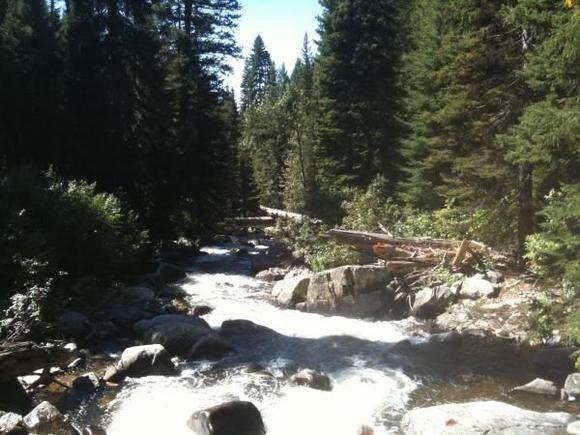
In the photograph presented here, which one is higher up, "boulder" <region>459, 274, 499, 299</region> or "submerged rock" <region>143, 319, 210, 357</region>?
"boulder" <region>459, 274, 499, 299</region>

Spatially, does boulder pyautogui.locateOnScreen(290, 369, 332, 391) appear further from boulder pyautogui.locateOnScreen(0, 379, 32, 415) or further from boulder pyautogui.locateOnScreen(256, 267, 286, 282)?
boulder pyautogui.locateOnScreen(256, 267, 286, 282)

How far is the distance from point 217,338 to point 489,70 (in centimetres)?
1050

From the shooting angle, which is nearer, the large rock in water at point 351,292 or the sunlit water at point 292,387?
the sunlit water at point 292,387

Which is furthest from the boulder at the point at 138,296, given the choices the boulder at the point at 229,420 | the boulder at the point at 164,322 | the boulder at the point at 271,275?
the boulder at the point at 229,420

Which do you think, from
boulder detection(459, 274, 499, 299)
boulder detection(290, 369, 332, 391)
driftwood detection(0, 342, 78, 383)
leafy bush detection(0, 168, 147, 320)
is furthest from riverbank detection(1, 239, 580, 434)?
leafy bush detection(0, 168, 147, 320)

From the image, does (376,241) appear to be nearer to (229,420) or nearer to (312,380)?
(312,380)

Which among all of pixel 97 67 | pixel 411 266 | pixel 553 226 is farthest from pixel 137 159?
pixel 553 226

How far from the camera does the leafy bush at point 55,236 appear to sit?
11016 mm

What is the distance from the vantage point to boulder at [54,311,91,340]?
11.5 metres

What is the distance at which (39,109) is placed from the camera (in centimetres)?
2133

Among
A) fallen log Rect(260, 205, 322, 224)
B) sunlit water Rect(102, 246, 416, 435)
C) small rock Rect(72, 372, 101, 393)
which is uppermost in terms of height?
fallen log Rect(260, 205, 322, 224)

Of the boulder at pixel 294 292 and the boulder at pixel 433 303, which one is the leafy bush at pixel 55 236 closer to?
the boulder at pixel 294 292

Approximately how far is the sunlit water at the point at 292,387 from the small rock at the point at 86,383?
0.57 meters

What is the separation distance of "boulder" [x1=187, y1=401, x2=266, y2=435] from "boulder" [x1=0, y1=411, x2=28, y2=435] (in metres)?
2.34
